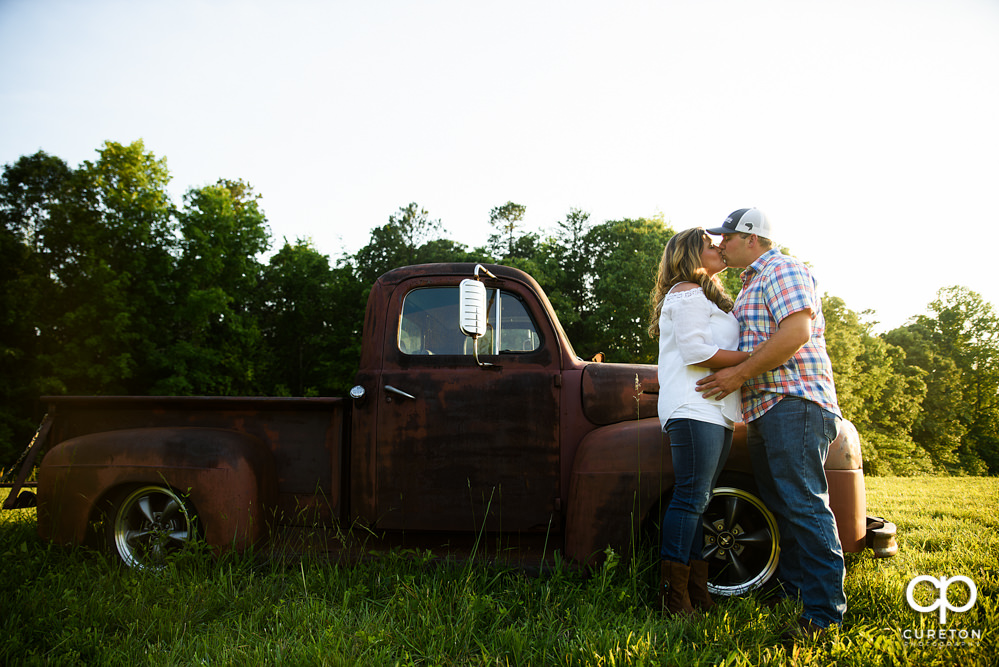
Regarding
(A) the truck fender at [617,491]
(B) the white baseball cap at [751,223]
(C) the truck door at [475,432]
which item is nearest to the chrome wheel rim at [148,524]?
(C) the truck door at [475,432]

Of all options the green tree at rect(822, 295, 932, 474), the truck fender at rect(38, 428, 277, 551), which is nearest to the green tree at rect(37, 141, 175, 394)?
the truck fender at rect(38, 428, 277, 551)

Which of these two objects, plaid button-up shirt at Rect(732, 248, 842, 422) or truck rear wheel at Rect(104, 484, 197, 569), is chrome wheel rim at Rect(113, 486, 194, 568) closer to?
truck rear wheel at Rect(104, 484, 197, 569)

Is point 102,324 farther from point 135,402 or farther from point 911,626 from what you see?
point 911,626

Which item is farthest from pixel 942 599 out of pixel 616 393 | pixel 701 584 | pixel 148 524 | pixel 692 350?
pixel 148 524

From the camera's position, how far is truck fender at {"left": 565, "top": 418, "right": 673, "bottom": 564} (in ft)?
9.47

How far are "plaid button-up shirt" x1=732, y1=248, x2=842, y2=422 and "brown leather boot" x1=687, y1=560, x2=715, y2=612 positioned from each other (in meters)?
0.70

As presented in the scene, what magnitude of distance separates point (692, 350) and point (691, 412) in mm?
273

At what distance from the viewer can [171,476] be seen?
3.28 metres

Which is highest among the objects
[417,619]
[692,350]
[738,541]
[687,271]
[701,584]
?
[687,271]

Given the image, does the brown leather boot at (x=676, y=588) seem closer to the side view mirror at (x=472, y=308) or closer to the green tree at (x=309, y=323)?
the side view mirror at (x=472, y=308)

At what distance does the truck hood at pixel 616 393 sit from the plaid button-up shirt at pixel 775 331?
78cm

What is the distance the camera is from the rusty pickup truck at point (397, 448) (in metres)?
3.24

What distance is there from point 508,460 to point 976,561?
306cm

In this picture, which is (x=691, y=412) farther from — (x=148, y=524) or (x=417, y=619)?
(x=148, y=524)
